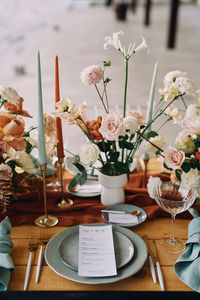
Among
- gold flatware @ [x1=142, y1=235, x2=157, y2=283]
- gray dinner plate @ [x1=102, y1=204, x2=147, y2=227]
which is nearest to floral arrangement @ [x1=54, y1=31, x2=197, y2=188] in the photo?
gray dinner plate @ [x1=102, y1=204, x2=147, y2=227]

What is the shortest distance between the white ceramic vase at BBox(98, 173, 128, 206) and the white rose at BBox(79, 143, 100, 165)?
5.9 inches

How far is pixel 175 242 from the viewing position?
42.3 inches

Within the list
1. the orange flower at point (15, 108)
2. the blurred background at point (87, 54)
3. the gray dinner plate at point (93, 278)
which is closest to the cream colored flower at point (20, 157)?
the orange flower at point (15, 108)

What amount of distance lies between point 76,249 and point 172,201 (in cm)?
30

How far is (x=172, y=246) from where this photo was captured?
1.06 m

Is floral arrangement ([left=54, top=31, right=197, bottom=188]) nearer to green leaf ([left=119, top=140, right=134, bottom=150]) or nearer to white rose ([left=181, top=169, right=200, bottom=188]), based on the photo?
green leaf ([left=119, top=140, right=134, bottom=150])

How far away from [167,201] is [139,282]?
0.25 meters

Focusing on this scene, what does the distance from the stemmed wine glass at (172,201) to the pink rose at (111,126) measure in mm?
215

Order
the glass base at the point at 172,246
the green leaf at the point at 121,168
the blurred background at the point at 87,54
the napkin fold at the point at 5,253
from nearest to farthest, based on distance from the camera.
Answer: the napkin fold at the point at 5,253
the glass base at the point at 172,246
the green leaf at the point at 121,168
the blurred background at the point at 87,54

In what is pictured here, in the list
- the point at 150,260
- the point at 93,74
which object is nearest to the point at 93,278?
the point at 150,260

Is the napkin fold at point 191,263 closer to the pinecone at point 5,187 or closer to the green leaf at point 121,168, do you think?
the green leaf at point 121,168

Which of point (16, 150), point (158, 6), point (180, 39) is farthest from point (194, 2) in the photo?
point (16, 150)

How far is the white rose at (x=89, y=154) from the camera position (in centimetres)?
107

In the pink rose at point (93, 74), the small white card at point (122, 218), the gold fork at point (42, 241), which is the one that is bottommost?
the gold fork at point (42, 241)
